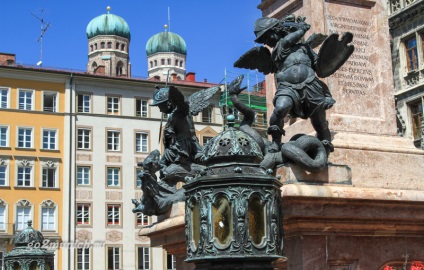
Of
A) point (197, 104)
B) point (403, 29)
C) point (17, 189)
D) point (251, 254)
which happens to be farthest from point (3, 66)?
point (251, 254)

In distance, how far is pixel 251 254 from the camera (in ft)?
16.3

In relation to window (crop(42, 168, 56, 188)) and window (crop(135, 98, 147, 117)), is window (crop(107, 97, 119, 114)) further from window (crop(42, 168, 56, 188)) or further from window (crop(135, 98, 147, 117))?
window (crop(42, 168, 56, 188))

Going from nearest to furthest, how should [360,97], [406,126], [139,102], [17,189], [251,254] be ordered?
[251,254] < [360,97] < [406,126] < [17,189] < [139,102]

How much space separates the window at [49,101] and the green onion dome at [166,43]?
254 ft

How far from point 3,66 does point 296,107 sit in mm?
43766

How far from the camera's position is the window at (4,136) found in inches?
1925

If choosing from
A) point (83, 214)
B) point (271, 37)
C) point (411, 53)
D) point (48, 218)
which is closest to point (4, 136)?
point (48, 218)

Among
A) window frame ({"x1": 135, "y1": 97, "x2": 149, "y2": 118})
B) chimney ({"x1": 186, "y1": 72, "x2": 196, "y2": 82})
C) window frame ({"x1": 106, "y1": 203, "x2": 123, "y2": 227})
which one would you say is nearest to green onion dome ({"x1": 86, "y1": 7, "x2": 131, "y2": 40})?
chimney ({"x1": 186, "y1": 72, "x2": 196, "y2": 82})

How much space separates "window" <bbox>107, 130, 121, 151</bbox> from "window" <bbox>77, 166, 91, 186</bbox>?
214cm

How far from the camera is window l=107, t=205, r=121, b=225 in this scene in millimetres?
50062

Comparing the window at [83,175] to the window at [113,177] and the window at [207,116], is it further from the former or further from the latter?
the window at [207,116]

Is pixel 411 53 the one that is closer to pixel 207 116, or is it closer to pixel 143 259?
pixel 207 116

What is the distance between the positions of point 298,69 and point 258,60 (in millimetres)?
766

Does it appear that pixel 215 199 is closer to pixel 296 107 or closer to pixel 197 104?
pixel 296 107
